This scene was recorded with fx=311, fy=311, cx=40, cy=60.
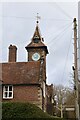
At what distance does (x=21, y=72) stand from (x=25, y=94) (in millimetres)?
3387

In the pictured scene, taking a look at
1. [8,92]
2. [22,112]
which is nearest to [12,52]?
[8,92]

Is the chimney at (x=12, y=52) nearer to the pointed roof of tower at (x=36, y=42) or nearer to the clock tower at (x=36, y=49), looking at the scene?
the clock tower at (x=36, y=49)

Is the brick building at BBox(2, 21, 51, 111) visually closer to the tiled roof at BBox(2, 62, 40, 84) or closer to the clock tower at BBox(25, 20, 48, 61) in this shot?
the tiled roof at BBox(2, 62, 40, 84)

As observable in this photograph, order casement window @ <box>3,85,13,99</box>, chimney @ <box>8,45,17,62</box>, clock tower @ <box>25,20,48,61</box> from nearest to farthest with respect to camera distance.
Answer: casement window @ <box>3,85,13,99</box>
chimney @ <box>8,45,17,62</box>
clock tower @ <box>25,20,48,61</box>

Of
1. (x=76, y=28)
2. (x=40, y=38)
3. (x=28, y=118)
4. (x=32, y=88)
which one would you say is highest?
(x=40, y=38)

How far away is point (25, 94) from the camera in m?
36.4

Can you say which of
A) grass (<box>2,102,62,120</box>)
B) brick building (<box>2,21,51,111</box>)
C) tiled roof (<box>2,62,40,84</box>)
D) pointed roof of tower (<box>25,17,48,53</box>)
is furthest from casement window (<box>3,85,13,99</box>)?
pointed roof of tower (<box>25,17,48,53</box>)

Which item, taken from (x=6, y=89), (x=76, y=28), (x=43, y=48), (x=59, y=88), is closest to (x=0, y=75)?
(x=6, y=89)

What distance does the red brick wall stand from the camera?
119 feet

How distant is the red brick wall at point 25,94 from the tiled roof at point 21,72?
2.33 ft

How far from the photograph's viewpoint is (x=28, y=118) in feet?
81.1

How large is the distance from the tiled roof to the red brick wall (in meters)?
0.71

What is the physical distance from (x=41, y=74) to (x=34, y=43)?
1071 cm

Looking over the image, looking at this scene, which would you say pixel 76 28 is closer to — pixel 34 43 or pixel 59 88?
pixel 34 43
